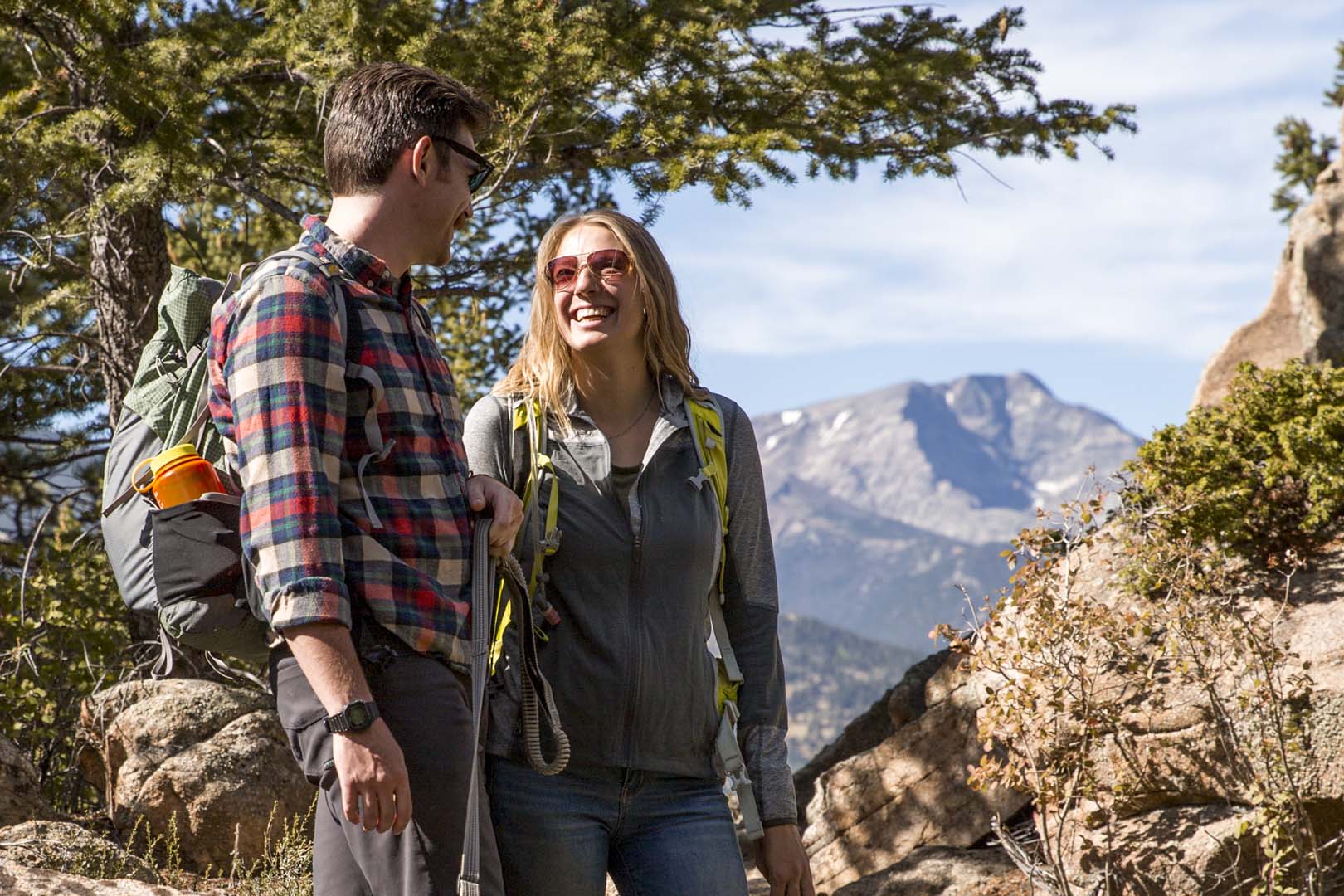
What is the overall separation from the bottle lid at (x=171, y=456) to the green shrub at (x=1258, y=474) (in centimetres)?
489

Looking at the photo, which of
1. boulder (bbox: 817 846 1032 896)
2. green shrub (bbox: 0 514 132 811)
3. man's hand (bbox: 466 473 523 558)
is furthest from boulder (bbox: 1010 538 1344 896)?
green shrub (bbox: 0 514 132 811)

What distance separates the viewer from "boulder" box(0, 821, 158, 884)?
497 centimetres

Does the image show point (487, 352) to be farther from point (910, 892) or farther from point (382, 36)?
point (910, 892)

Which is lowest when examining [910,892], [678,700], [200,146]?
[910,892]

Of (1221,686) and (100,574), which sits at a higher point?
(100,574)

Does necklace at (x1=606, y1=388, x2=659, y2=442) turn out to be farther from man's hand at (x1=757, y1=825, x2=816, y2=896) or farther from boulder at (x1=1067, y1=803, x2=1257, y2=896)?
boulder at (x1=1067, y1=803, x2=1257, y2=896)

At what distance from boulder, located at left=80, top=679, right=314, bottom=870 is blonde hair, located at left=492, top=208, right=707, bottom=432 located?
11.8 ft

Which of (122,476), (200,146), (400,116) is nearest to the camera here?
(400,116)

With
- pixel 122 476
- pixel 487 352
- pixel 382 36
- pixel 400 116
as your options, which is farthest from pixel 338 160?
pixel 487 352

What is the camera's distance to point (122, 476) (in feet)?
8.50

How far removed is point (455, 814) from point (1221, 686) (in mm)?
4553

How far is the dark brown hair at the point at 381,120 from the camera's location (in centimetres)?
240

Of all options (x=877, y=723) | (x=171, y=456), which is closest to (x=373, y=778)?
(x=171, y=456)

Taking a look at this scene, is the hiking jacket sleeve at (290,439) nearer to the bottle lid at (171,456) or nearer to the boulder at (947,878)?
the bottle lid at (171,456)
